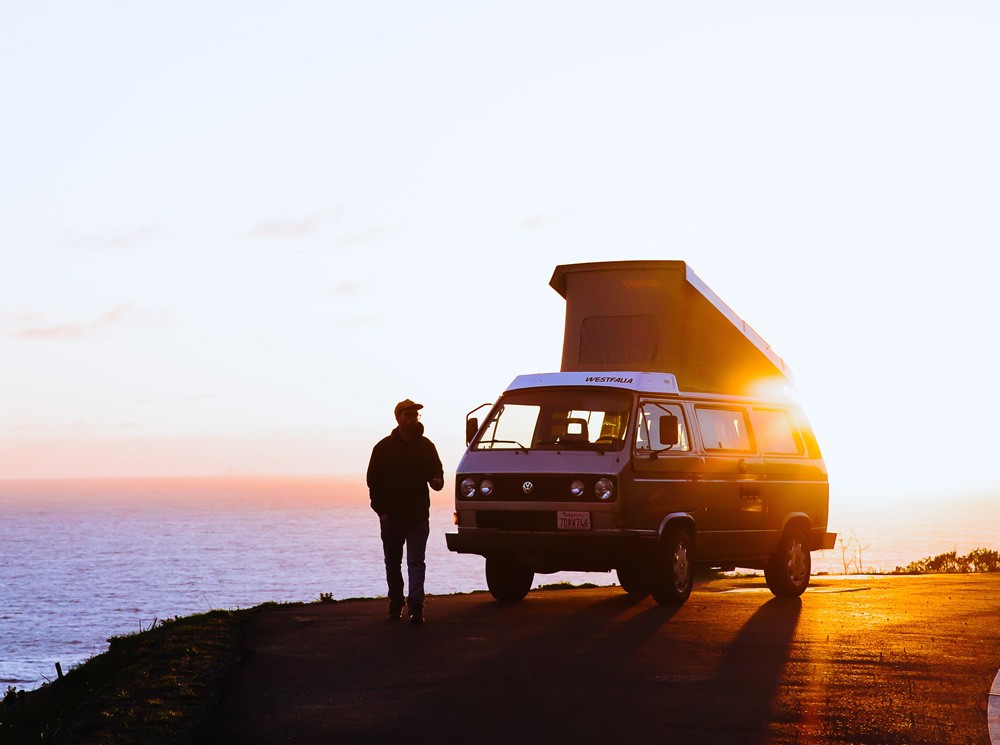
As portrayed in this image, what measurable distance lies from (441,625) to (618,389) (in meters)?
3.18

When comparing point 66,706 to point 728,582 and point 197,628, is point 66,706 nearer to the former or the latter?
point 197,628

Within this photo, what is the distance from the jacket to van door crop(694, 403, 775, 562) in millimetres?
3285

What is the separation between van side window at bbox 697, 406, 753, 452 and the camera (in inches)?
584

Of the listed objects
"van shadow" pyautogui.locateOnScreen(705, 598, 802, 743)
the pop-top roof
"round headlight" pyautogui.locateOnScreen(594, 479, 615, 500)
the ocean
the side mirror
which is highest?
the pop-top roof

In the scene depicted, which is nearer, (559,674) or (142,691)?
(142,691)

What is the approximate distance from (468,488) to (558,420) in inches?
47.6

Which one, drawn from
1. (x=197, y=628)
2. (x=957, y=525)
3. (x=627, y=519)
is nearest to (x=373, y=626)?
(x=197, y=628)

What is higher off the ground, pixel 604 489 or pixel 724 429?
pixel 724 429

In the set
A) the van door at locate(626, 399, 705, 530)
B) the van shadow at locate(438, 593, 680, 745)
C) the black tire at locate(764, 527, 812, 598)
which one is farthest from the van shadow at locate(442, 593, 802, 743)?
the black tire at locate(764, 527, 812, 598)

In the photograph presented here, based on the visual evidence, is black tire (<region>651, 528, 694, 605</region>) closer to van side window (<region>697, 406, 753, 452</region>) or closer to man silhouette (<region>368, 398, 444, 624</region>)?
van side window (<region>697, 406, 753, 452</region>)

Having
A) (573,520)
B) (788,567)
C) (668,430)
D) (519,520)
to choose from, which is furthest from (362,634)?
(788,567)

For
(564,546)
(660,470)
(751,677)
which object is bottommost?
(751,677)

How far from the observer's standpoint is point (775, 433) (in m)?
16.1

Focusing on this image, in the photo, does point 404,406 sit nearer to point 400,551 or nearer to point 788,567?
point 400,551
